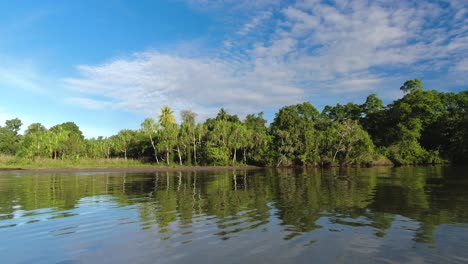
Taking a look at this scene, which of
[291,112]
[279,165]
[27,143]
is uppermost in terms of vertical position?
[291,112]

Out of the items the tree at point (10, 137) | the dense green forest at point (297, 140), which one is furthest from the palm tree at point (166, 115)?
the tree at point (10, 137)

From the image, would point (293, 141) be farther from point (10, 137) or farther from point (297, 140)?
point (10, 137)

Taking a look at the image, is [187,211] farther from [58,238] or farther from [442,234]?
[442,234]

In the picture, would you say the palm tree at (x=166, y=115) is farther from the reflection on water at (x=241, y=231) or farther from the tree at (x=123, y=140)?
the reflection on water at (x=241, y=231)

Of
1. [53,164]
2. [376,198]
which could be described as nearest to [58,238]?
[376,198]

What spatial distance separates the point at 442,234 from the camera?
9844 millimetres

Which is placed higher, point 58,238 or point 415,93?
point 415,93

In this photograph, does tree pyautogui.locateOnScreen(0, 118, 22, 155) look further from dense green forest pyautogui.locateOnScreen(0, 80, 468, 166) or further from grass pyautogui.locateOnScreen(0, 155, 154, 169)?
grass pyautogui.locateOnScreen(0, 155, 154, 169)

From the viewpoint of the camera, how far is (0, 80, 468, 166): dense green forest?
68.7 m

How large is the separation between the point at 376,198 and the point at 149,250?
13490 mm

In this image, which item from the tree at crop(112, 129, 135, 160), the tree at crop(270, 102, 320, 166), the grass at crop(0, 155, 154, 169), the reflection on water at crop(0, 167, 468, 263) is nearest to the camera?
the reflection on water at crop(0, 167, 468, 263)

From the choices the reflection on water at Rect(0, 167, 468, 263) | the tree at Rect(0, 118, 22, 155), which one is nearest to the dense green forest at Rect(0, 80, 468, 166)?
the tree at Rect(0, 118, 22, 155)

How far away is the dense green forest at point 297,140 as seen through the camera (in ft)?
225

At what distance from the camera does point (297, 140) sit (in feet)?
226
